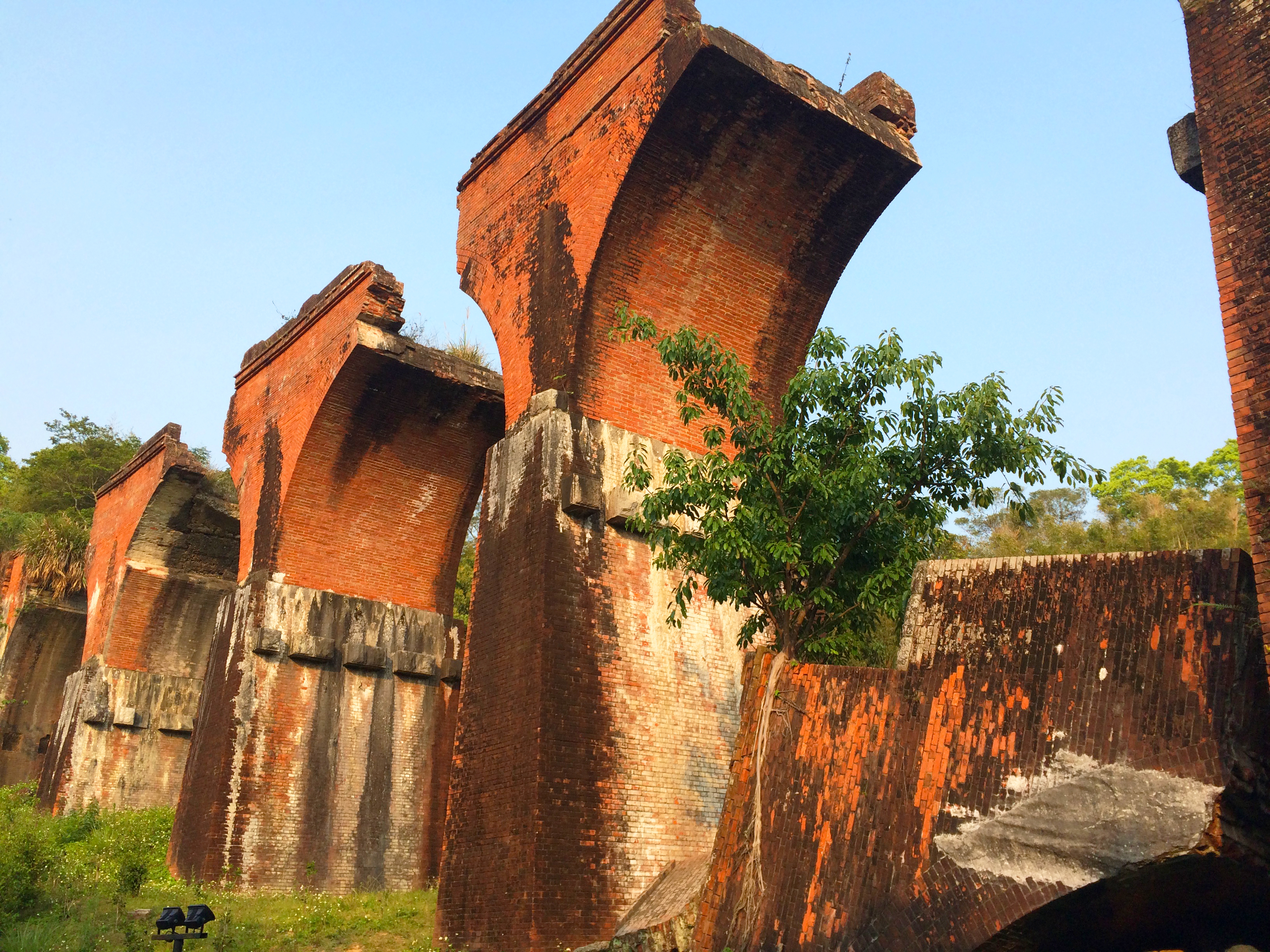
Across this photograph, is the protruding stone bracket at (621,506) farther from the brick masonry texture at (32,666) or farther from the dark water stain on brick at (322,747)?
the brick masonry texture at (32,666)

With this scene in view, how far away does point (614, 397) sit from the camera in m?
9.82

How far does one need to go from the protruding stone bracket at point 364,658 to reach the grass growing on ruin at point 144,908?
245cm

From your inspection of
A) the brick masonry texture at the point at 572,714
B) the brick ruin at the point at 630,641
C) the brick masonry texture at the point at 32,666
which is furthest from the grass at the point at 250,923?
the brick masonry texture at the point at 32,666

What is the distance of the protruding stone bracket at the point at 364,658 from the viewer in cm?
1276

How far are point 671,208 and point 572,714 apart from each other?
4510 mm

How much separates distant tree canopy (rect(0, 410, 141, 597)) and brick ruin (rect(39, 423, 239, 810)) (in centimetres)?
279

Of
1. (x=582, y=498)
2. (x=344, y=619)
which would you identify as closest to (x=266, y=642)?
(x=344, y=619)

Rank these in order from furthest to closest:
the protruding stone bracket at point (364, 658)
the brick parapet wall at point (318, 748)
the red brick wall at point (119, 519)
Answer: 1. the red brick wall at point (119, 519)
2. the protruding stone bracket at point (364, 658)
3. the brick parapet wall at point (318, 748)

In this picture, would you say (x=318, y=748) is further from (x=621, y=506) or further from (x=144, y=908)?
(x=621, y=506)

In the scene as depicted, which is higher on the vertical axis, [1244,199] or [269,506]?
[1244,199]

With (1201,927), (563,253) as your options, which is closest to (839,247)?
(563,253)

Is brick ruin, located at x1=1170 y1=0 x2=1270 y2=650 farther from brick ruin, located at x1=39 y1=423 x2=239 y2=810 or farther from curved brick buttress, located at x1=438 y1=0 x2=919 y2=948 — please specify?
brick ruin, located at x1=39 y1=423 x2=239 y2=810

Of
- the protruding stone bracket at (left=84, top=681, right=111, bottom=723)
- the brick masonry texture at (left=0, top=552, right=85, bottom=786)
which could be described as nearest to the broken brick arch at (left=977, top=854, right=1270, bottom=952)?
the protruding stone bracket at (left=84, top=681, right=111, bottom=723)

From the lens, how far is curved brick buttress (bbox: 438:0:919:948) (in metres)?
8.34
